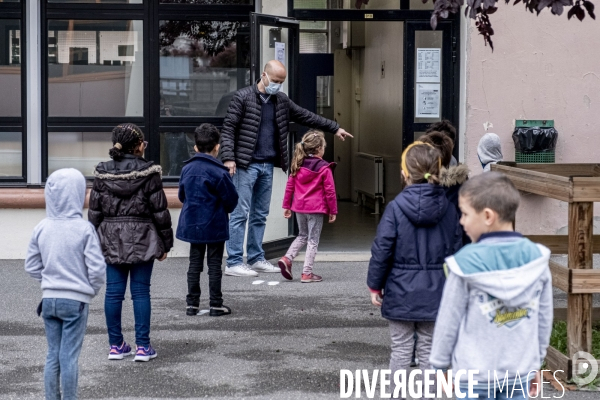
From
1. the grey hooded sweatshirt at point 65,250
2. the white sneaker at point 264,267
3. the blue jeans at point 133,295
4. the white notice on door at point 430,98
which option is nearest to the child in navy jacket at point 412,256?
the grey hooded sweatshirt at point 65,250

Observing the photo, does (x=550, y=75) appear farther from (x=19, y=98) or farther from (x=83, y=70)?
(x=19, y=98)

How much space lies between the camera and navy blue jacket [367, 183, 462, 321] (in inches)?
201

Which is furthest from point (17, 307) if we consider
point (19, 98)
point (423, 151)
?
point (423, 151)

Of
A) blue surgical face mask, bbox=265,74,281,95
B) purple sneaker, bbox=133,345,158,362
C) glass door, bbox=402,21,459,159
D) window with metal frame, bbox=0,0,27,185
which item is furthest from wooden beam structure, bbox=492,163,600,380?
window with metal frame, bbox=0,0,27,185

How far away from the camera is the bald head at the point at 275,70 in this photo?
31.5 ft

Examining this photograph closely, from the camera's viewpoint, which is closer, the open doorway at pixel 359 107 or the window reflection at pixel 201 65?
the window reflection at pixel 201 65

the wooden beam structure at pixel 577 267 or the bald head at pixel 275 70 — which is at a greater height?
the bald head at pixel 275 70

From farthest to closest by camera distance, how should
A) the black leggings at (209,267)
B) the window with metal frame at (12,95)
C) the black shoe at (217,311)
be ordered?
the window with metal frame at (12,95) < the black shoe at (217,311) < the black leggings at (209,267)

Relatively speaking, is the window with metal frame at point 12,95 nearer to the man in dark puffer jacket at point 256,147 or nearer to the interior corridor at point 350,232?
the man in dark puffer jacket at point 256,147

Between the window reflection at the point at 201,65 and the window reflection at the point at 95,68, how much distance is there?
304 millimetres

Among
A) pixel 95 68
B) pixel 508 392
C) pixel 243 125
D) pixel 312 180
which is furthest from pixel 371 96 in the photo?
pixel 508 392

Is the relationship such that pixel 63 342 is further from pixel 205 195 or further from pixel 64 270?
pixel 205 195

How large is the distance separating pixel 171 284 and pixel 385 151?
7.06 metres

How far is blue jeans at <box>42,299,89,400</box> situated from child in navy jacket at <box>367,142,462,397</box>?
1.54 meters
